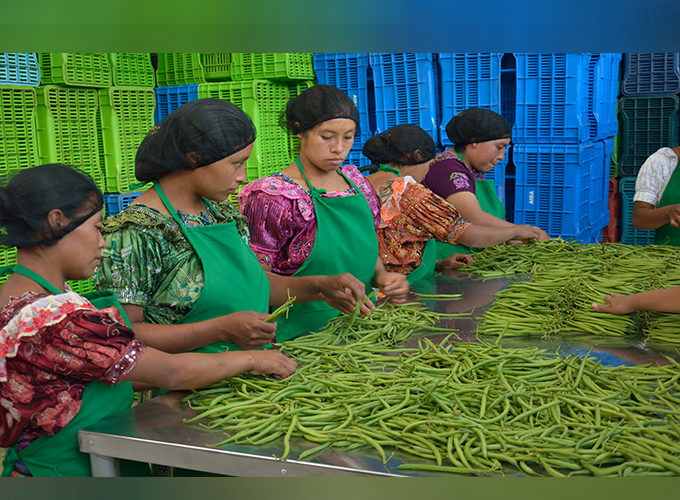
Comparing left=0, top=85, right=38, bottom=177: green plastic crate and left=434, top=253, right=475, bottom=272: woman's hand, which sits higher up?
left=0, top=85, right=38, bottom=177: green plastic crate

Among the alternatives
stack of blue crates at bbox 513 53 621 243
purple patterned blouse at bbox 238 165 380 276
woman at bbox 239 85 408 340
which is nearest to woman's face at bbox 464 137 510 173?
stack of blue crates at bbox 513 53 621 243

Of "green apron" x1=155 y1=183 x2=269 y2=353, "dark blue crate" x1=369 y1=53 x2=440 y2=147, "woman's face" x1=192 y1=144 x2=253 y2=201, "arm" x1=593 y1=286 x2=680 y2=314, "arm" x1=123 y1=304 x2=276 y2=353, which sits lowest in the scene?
"arm" x1=593 y1=286 x2=680 y2=314

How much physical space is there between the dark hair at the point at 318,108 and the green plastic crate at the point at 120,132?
3.01 metres

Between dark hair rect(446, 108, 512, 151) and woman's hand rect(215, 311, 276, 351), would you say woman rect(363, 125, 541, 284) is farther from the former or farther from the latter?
woman's hand rect(215, 311, 276, 351)

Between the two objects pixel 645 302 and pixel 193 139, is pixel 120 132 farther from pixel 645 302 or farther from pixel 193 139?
pixel 645 302

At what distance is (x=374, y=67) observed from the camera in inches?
212

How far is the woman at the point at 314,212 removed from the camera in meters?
2.75

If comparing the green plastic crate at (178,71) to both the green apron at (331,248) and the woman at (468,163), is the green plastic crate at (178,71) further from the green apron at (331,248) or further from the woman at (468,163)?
the green apron at (331,248)

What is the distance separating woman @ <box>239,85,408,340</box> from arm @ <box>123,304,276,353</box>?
30.1 inches

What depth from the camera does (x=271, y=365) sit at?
6.27 ft

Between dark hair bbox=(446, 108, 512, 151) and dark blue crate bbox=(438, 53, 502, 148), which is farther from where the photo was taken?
dark blue crate bbox=(438, 53, 502, 148)

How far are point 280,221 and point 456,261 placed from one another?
5.01 feet

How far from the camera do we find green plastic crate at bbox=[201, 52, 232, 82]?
18.8ft

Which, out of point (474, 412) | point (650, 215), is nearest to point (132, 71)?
point (650, 215)
